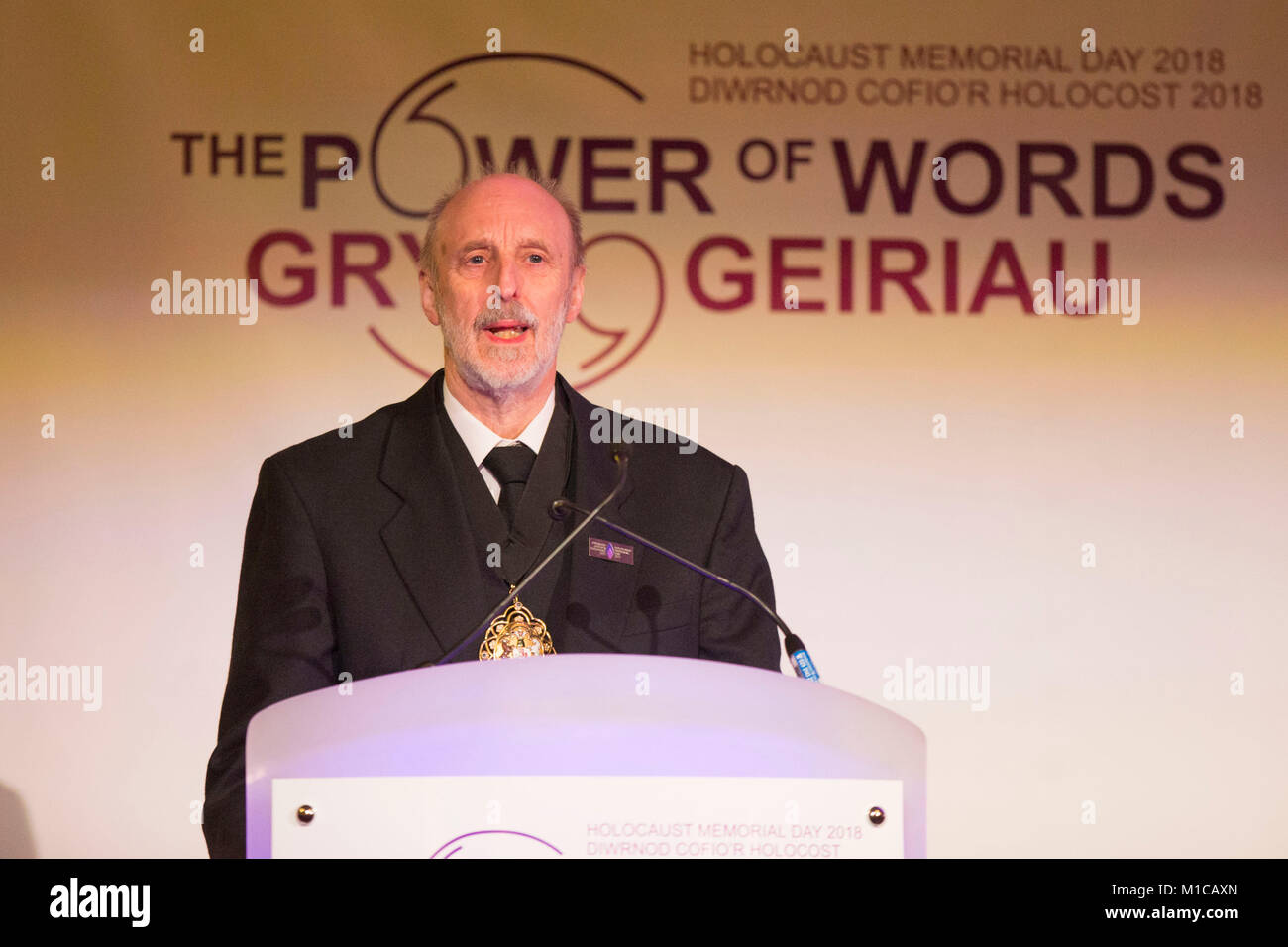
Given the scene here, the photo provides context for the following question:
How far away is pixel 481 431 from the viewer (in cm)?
254

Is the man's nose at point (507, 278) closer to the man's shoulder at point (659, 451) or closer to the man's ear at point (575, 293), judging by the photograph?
the man's ear at point (575, 293)

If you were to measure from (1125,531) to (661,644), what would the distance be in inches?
61.6

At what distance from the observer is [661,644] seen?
2307mm

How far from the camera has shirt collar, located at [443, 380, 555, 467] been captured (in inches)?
99.1

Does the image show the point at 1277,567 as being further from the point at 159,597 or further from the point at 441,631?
the point at 159,597

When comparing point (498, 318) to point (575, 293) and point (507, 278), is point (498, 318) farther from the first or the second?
point (575, 293)

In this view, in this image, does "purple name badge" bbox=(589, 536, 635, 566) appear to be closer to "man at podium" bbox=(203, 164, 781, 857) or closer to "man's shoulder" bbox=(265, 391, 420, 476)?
"man at podium" bbox=(203, 164, 781, 857)

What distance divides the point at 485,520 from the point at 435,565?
0.46ft

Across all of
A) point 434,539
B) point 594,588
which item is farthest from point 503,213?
point 594,588

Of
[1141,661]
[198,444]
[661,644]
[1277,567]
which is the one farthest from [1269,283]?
[198,444]

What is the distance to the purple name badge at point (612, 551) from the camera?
2312mm
